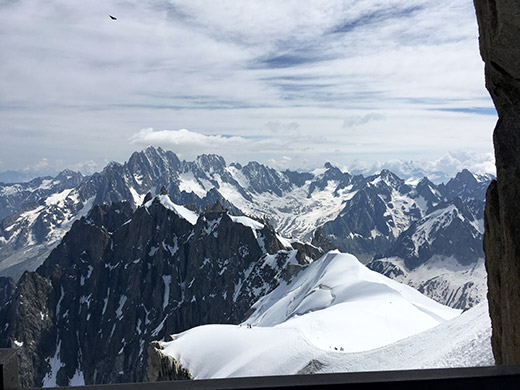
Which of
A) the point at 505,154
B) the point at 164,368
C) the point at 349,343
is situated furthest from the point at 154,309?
the point at 505,154

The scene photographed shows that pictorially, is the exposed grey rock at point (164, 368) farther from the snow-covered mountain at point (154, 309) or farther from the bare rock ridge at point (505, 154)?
the snow-covered mountain at point (154, 309)

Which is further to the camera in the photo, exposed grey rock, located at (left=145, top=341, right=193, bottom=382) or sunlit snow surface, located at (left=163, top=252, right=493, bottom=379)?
exposed grey rock, located at (left=145, top=341, right=193, bottom=382)

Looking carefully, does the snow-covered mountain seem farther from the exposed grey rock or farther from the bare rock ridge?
the bare rock ridge

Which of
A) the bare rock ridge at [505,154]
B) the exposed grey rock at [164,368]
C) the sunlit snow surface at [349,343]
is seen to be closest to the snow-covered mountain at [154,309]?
the sunlit snow surface at [349,343]

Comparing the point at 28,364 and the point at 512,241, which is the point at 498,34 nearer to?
the point at 512,241

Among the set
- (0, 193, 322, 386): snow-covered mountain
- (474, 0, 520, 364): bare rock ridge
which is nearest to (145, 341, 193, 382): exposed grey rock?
(474, 0, 520, 364): bare rock ridge


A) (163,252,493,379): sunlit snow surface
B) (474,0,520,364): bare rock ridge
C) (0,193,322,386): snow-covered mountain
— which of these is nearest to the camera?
(474,0,520,364): bare rock ridge

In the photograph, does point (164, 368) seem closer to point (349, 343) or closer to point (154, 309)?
point (349, 343)

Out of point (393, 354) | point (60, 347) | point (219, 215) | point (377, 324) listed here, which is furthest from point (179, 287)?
point (393, 354)
